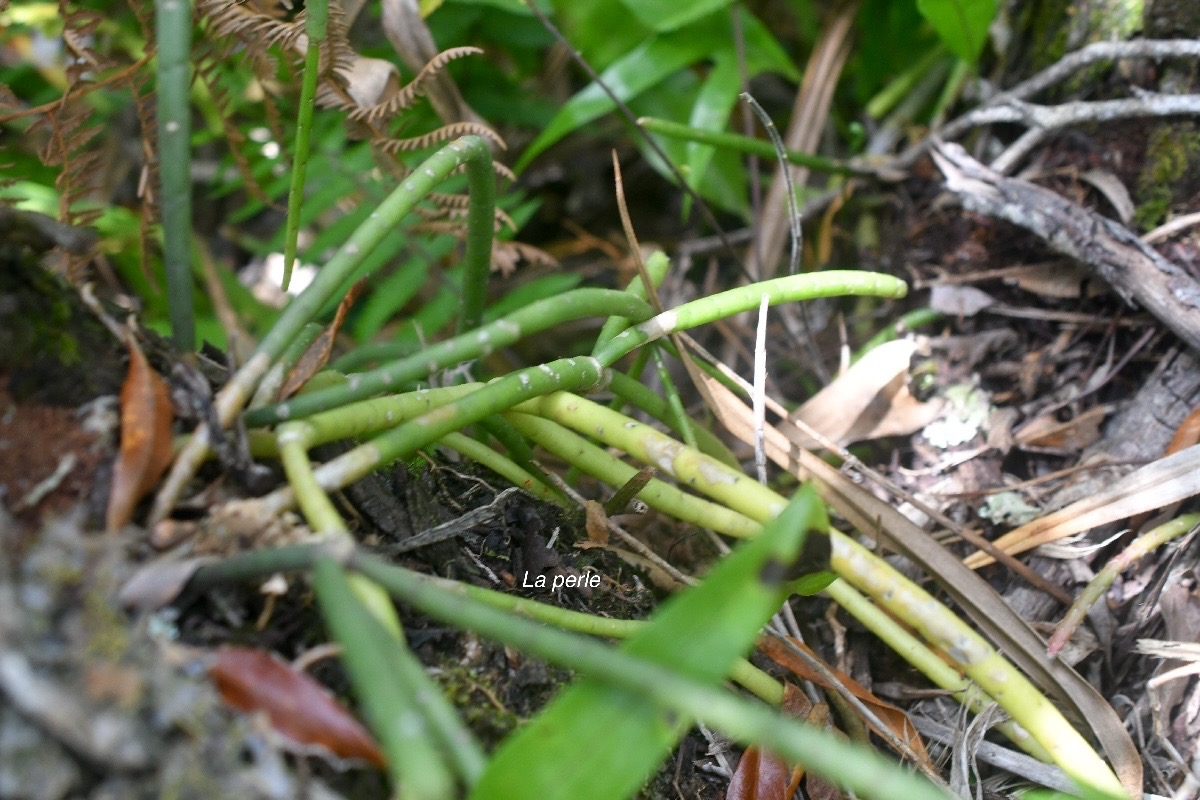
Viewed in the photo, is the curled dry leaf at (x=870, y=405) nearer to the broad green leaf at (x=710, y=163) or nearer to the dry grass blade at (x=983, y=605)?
the dry grass blade at (x=983, y=605)

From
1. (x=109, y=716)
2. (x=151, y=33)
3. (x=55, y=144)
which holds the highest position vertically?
(x=151, y=33)

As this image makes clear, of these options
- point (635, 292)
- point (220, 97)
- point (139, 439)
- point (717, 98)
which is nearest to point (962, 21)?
point (717, 98)

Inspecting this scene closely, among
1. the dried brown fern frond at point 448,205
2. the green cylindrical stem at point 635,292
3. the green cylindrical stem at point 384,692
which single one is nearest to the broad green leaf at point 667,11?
the dried brown fern frond at point 448,205

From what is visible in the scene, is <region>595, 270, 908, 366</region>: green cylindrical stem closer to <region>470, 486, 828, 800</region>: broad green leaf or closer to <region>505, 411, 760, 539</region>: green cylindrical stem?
<region>505, 411, 760, 539</region>: green cylindrical stem

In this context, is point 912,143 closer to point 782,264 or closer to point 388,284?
point 782,264

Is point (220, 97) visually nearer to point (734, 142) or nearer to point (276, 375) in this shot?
point (276, 375)

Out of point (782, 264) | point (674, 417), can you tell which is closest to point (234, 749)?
point (674, 417)

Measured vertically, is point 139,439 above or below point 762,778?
above
